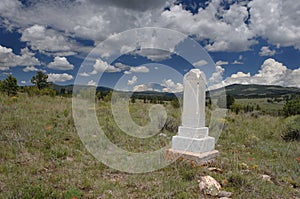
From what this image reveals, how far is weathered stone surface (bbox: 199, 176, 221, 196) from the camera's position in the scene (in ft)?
14.9

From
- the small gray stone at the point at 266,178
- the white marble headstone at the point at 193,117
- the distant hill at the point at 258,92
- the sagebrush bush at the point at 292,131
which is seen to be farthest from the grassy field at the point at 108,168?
the distant hill at the point at 258,92

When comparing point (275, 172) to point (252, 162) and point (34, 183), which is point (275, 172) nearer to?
point (252, 162)

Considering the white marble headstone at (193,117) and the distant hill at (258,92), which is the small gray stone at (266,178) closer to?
the white marble headstone at (193,117)

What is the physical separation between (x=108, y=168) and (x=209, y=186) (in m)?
2.39

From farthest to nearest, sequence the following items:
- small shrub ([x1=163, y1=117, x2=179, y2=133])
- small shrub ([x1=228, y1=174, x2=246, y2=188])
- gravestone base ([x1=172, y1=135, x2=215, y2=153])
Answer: small shrub ([x1=163, y1=117, x2=179, y2=133]), gravestone base ([x1=172, y1=135, x2=215, y2=153]), small shrub ([x1=228, y1=174, x2=246, y2=188])

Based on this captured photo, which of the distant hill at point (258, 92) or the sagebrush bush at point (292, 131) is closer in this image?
the sagebrush bush at point (292, 131)

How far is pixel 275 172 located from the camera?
6.05 meters

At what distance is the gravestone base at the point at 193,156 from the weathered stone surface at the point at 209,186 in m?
1.26

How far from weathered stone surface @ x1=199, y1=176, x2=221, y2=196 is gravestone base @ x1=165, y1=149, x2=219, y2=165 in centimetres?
126

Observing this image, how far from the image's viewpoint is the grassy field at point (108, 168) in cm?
442

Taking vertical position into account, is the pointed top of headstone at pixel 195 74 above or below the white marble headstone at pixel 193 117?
above

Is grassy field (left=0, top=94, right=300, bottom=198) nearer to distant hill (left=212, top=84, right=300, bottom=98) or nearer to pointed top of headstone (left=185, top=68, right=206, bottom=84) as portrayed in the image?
pointed top of headstone (left=185, top=68, right=206, bottom=84)

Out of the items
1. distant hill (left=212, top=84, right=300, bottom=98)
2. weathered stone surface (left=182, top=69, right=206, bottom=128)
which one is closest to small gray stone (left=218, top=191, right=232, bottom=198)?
weathered stone surface (left=182, top=69, right=206, bottom=128)

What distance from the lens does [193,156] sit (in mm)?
6207
